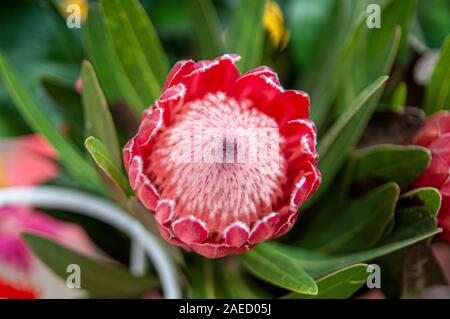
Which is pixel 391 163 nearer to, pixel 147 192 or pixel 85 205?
pixel 147 192

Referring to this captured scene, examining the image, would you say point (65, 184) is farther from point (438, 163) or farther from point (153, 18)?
point (438, 163)

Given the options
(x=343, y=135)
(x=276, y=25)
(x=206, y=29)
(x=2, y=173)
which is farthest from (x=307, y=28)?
(x=2, y=173)

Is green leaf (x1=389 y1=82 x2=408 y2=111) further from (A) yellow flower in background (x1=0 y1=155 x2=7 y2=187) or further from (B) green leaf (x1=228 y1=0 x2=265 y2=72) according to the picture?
(A) yellow flower in background (x1=0 y1=155 x2=7 y2=187)

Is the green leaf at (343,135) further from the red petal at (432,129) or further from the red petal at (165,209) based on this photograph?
the red petal at (165,209)

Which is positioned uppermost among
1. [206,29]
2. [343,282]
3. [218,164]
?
[206,29]

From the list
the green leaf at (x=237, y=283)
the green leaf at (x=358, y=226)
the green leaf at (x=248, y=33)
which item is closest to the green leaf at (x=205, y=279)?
the green leaf at (x=237, y=283)

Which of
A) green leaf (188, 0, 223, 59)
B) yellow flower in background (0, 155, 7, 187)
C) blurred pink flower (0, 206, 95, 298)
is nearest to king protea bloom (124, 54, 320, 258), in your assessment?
green leaf (188, 0, 223, 59)
